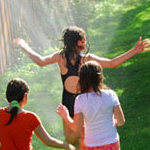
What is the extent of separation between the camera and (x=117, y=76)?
303 inches

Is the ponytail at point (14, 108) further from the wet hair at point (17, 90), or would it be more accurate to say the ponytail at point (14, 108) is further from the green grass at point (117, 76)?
the green grass at point (117, 76)

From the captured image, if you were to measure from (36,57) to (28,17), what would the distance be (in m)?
4.79

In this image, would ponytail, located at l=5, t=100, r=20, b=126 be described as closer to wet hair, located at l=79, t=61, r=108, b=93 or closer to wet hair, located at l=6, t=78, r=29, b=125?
wet hair, located at l=6, t=78, r=29, b=125

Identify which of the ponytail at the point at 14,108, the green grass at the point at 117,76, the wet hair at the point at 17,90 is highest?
the wet hair at the point at 17,90

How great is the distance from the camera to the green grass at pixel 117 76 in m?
5.83

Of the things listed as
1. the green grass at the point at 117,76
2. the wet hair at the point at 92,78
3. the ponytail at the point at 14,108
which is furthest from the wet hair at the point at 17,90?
the green grass at the point at 117,76

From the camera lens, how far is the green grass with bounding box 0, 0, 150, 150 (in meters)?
5.83

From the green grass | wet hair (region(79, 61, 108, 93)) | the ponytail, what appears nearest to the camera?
the ponytail

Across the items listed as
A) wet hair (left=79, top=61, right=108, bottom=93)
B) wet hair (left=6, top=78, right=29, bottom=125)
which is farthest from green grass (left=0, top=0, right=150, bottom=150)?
wet hair (left=6, top=78, right=29, bottom=125)

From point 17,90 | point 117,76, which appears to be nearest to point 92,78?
point 17,90

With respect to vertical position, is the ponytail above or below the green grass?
above

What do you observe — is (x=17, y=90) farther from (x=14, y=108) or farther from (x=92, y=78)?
(x=92, y=78)

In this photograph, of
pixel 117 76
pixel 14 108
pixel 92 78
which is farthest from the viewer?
pixel 117 76

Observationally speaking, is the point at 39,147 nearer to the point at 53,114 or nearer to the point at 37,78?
the point at 53,114
